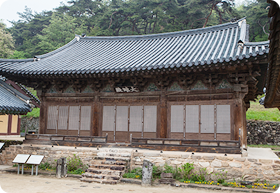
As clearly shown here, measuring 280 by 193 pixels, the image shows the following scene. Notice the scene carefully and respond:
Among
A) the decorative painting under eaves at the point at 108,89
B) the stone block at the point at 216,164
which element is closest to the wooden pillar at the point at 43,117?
the decorative painting under eaves at the point at 108,89

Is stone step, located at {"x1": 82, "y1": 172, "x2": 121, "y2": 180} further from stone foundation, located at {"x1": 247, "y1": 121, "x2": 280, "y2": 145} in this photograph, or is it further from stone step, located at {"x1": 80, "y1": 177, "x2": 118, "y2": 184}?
stone foundation, located at {"x1": 247, "y1": 121, "x2": 280, "y2": 145}

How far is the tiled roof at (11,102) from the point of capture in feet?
45.5


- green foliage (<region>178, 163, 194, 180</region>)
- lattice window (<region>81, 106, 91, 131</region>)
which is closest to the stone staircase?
green foliage (<region>178, 163, 194, 180</region>)

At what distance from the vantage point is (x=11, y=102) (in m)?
14.8

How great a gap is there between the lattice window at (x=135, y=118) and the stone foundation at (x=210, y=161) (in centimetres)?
204

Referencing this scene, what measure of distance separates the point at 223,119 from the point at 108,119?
238 inches

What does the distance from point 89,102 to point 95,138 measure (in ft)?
8.60

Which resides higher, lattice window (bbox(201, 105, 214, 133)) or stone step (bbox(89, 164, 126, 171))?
lattice window (bbox(201, 105, 214, 133))

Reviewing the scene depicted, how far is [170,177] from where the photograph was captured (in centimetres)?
930

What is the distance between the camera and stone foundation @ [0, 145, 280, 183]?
872 cm

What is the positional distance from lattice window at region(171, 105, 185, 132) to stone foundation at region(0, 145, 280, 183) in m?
2.00

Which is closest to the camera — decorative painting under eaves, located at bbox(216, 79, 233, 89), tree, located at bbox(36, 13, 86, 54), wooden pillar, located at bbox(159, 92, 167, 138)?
decorative painting under eaves, located at bbox(216, 79, 233, 89)

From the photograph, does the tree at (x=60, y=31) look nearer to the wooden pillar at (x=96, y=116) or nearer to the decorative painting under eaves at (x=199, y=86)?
the wooden pillar at (x=96, y=116)

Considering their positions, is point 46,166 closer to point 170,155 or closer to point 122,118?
point 122,118
